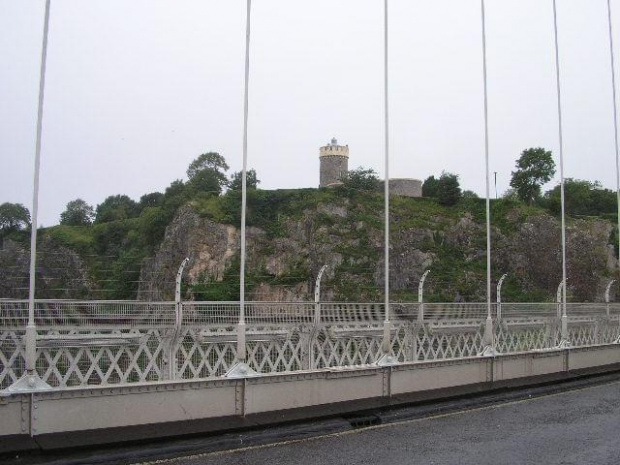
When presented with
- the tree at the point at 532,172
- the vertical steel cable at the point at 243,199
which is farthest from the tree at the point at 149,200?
the vertical steel cable at the point at 243,199

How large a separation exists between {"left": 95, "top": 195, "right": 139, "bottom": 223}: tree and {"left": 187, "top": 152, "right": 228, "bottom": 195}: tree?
1233 cm

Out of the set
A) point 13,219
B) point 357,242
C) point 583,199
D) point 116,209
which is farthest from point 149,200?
point 13,219

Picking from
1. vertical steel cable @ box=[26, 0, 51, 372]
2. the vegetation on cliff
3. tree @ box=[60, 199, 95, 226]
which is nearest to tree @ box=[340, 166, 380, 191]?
the vegetation on cliff

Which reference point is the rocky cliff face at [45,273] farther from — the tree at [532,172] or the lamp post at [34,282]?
the tree at [532,172]

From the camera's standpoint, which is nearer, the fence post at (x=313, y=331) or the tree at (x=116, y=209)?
the fence post at (x=313, y=331)

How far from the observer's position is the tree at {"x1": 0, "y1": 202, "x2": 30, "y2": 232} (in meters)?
36.3

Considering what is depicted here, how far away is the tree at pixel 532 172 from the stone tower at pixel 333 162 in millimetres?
29364

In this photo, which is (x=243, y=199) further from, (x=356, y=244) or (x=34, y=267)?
(x=356, y=244)

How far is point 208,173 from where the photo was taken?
12812 centimetres

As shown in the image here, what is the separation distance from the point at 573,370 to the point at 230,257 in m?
74.1

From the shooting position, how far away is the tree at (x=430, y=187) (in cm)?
11538

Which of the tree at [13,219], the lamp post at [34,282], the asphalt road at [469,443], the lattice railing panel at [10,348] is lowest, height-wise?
the asphalt road at [469,443]

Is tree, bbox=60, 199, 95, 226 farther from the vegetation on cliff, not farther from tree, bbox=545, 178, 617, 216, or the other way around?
tree, bbox=545, 178, 617, 216

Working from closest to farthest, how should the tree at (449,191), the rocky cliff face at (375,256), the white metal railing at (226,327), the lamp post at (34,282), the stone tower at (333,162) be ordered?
the lamp post at (34,282)
the white metal railing at (226,327)
the rocky cliff face at (375,256)
the tree at (449,191)
the stone tower at (333,162)
